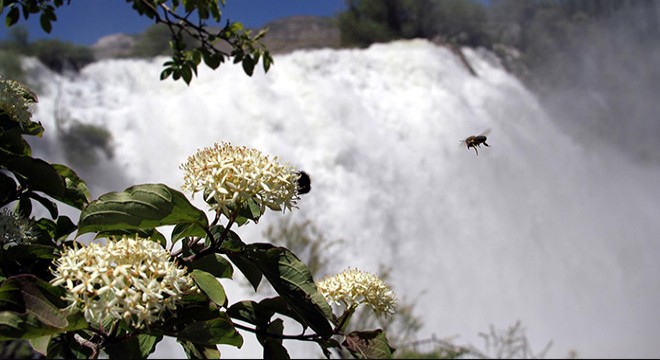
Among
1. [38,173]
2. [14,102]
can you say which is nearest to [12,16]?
[14,102]

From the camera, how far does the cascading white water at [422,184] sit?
6484 mm

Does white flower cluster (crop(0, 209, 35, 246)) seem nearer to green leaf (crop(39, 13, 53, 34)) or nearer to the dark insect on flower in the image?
the dark insect on flower

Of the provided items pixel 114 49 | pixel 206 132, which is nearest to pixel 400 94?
pixel 206 132

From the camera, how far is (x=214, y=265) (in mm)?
667

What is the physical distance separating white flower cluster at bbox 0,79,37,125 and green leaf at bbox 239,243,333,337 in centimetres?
39

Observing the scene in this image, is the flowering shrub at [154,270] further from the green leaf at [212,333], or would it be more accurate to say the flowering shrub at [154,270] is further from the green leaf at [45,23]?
the green leaf at [45,23]

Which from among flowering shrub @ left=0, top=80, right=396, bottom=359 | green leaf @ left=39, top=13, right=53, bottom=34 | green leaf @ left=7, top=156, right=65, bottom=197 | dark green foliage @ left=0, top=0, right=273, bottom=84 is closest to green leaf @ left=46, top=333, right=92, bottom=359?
flowering shrub @ left=0, top=80, right=396, bottom=359

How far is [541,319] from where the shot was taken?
21.8ft

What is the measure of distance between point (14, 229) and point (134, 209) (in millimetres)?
270

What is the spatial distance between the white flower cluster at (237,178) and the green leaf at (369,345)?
7.9 inches

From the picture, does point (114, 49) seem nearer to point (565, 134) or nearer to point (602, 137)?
point (565, 134)

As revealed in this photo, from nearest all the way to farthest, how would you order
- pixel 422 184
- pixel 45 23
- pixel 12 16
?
pixel 12 16
pixel 45 23
pixel 422 184

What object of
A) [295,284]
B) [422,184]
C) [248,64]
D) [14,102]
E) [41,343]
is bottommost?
[41,343]

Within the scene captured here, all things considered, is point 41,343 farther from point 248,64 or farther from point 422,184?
point 422,184
